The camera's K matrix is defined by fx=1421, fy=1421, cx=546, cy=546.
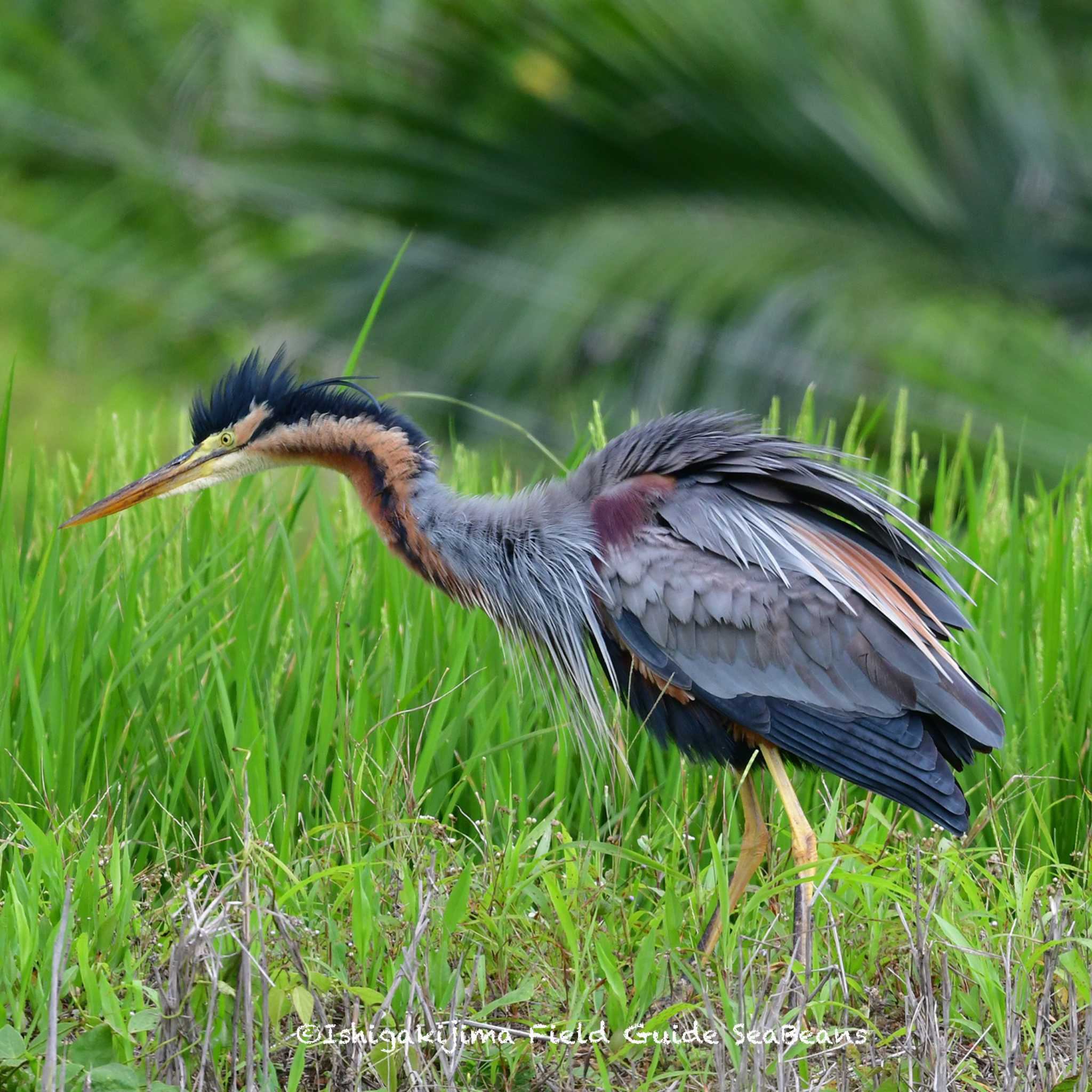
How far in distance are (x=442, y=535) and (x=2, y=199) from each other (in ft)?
27.5

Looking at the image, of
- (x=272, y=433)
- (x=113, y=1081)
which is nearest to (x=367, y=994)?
(x=113, y=1081)

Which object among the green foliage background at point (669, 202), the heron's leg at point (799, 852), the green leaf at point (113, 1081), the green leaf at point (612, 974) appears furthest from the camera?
the green foliage background at point (669, 202)

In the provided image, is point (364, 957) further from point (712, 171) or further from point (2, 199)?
point (2, 199)

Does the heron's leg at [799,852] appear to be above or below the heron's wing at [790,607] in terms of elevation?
below

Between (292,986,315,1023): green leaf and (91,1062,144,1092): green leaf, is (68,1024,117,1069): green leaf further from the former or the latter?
(292,986,315,1023): green leaf

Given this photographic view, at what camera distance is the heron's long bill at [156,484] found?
3486 millimetres

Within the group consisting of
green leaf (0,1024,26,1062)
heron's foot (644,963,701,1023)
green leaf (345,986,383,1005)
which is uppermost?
heron's foot (644,963,701,1023)

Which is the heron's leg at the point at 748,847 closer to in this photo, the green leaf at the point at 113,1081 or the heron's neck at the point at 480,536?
the heron's neck at the point at 480,536

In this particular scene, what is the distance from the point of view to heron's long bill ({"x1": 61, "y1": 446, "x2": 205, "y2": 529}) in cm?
349

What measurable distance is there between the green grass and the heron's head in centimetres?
26

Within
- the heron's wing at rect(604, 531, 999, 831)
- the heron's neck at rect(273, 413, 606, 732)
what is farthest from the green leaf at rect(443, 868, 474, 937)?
the heron's neck at rect(273, 413, 606, 732)

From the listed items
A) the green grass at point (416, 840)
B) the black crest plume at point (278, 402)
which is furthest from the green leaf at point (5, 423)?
the black crest plume at point (278, 402)
